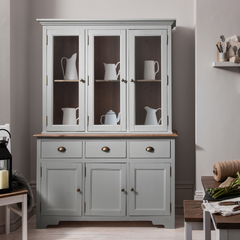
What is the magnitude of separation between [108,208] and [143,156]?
60 cm

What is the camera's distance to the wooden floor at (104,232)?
2.35 meters

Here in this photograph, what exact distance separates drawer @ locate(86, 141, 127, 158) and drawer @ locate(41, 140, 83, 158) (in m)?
0.10

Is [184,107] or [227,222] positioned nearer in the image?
[227,222]

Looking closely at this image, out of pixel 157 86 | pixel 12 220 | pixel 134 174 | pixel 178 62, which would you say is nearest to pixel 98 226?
pixel 134 174

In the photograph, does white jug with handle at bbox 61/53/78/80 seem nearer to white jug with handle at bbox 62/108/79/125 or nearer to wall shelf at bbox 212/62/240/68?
white jug with handle at bbox 62/108/79/125

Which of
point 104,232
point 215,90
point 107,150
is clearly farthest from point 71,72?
point 104,232

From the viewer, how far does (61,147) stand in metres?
2.48

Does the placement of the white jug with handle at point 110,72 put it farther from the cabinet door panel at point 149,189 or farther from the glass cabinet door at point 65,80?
the cabinet door panel at point 149,189

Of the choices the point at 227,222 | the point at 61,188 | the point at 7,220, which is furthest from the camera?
the point at 61,188

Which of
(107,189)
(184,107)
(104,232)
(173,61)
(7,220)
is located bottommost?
(104,232)

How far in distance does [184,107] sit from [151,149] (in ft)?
→ 2.47

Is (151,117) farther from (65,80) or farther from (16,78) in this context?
(16,78)

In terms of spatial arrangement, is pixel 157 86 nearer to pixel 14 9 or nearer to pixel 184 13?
pixel 184 13

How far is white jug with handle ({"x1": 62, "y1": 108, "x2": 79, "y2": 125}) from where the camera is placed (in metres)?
2.55
